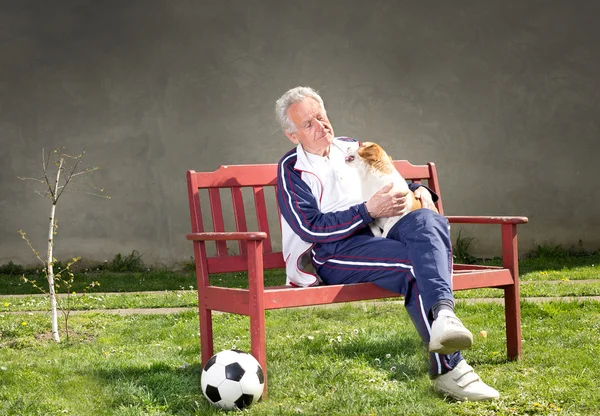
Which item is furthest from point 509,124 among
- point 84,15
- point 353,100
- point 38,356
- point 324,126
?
point 38,356

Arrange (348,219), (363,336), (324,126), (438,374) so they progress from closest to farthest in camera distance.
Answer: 1. (438,374)
2. (348,219)
3. (324,126)
4. (363,336)

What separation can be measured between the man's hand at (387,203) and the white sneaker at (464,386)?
0.78 m

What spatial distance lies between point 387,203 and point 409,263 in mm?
311

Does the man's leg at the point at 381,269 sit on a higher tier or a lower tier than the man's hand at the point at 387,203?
lower

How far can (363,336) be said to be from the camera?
4566 millimetres

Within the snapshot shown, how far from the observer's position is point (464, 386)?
3289mm

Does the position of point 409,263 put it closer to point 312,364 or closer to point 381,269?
point 381,269

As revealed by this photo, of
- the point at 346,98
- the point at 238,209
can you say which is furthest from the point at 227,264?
the point at 346,98

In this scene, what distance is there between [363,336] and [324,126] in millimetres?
1321

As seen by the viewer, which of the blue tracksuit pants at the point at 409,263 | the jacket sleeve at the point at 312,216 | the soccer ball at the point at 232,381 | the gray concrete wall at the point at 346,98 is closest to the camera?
the soccer ball at the point at 232,381

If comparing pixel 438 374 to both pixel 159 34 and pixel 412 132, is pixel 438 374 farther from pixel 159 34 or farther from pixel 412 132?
pixel 159 34

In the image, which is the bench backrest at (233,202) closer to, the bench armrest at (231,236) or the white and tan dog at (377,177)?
the bench armrest at (231,236)

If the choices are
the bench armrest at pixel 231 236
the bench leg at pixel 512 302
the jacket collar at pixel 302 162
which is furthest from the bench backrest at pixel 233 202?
the bench leg at pixel 512 302

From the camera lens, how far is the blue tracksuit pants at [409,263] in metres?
3.35
